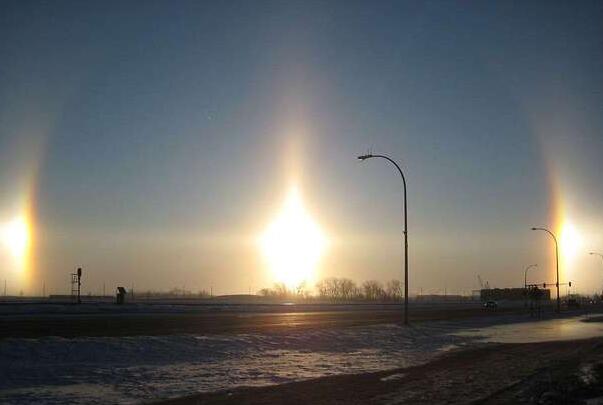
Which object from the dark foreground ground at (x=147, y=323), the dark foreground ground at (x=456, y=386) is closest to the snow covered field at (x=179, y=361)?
the dark foreground ground at (x=456, y=386)

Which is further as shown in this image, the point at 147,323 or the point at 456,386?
the point at 147,323

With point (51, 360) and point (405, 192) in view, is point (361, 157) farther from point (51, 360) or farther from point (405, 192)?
point (51, 360)

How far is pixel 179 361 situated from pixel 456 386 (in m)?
10.4

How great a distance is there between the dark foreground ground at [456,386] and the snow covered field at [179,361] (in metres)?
1.34

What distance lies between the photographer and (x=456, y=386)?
54.4 ft

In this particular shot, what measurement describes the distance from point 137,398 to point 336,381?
575 centimetres

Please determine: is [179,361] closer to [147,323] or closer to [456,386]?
[456,386]

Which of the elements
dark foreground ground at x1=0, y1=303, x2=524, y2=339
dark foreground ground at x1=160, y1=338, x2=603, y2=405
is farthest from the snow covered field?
dark foreground ground at x1=0, y1=303, x2=524, y2=339

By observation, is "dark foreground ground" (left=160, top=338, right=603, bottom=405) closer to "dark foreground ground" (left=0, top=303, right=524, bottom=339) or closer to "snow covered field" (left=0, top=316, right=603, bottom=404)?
"snow covered field" (left=0, top=316, right=603, bottom=404)

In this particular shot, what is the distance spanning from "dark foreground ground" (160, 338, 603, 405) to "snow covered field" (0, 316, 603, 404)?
134cm

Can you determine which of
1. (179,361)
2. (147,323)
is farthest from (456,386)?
(147,323)

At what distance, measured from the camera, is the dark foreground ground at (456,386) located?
14.5 metres

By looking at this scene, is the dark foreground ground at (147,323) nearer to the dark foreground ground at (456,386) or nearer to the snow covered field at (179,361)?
the snow covered field at (179,361)

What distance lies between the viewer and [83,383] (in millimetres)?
16938
